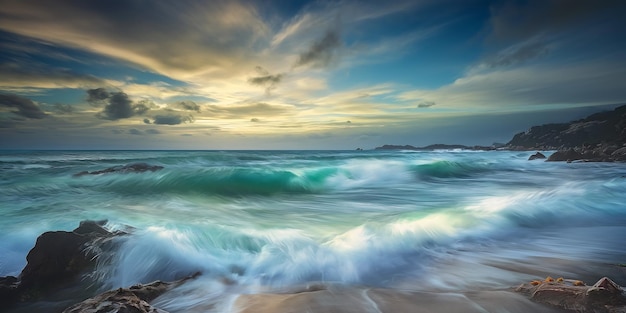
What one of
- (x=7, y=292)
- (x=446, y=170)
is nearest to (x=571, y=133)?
(x=446, y=170)

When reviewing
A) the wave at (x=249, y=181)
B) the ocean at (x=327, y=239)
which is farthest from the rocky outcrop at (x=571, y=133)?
the ocean at (x=327, y=239)

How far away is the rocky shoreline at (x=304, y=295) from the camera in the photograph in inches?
107

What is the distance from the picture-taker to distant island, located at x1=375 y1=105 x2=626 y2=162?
29312mm

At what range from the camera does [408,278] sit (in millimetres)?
4211

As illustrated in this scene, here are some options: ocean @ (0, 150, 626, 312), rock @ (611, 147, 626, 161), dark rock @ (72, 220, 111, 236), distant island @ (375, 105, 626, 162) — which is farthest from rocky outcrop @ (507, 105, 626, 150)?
dark rock @ (72, 220, 111, 236)

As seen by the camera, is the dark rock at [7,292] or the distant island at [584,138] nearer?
the dark rock at [7,292]

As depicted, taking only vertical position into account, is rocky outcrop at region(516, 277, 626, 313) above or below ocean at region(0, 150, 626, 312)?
above

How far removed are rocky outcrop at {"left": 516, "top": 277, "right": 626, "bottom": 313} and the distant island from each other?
33.3 m

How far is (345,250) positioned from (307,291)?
1.57 meters

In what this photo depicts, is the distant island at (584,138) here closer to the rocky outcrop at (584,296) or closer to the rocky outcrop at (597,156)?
the rocky outcrop at (597,156)

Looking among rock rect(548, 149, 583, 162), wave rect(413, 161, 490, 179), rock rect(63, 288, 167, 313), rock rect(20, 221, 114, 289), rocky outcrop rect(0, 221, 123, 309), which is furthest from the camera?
rock rect(548, 149, 583, 162)

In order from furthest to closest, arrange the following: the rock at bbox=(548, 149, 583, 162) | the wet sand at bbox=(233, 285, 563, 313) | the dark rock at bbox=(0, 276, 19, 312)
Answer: the rock at bbox=(548, 149, 583, 162)
the dark rock at bbox=(0, 276, 19, 312)
the wet sand at bbox=(233, 285, 563, 313)

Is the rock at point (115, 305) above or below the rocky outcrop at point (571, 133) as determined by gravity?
below

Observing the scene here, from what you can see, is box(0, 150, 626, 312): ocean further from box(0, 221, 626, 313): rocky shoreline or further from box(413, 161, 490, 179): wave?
box(413, 161, 490, 179): wave
